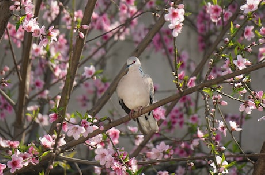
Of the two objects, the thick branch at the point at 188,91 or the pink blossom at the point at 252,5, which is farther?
the pink blossom at the point at 252,5

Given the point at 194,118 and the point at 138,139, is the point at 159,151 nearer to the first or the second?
the point at 138,139

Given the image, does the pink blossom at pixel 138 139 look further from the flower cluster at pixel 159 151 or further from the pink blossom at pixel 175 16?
the pink blossom at pixel 175 16

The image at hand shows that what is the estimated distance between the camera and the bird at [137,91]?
9.75 feet

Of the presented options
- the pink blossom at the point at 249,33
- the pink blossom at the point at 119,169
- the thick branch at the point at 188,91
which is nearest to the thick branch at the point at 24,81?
the thick branch at the point at 188,91

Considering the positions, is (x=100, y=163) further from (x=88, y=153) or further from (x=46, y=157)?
(x=88, y=153)

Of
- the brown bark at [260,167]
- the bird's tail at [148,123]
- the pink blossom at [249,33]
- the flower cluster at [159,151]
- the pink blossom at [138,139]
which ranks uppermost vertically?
the pink blossom at [249,33]

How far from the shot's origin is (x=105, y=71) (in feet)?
16.5

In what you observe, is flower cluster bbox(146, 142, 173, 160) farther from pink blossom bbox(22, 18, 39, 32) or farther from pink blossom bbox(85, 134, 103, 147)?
pink blossom bbox(22, 18, 39, 32)

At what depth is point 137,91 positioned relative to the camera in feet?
9.87

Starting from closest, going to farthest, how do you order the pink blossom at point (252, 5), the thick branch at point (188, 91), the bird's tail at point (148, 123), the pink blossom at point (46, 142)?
the thick branch at point (188, 91) < the pink blossom at point (252, 5) < the pink blossom at point (46, 142) < the bird's tail at point (148, 123)

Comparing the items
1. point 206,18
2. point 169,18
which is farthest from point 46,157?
point 206,18

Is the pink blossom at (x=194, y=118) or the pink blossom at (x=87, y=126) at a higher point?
the pink blossom at (x=194, y=118)

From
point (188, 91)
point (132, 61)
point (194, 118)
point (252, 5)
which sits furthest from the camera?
point (194, 118)

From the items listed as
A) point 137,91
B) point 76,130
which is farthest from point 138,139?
point 76,130
